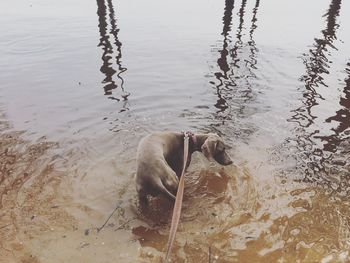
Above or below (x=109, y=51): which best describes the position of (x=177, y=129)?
below

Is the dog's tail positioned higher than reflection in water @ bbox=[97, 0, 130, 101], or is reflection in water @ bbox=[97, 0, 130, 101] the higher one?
the dog's tail

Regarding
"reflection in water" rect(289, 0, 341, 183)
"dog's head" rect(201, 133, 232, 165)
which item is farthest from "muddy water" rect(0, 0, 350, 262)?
"dog's head" rect(201, 133, 232, 165)

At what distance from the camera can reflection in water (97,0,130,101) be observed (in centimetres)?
1063

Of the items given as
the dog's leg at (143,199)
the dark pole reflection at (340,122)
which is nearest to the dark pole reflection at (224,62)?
the dark pole reflection at (340,122)

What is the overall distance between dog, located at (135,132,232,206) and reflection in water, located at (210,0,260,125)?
258 centimetres

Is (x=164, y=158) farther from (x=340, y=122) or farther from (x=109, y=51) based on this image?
(x=109, y=51)

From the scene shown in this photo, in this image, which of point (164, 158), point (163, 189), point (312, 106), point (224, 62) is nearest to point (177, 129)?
point (164, 158)

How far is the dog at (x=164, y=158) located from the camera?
194 inches

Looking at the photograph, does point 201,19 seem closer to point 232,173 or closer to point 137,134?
point 137,134

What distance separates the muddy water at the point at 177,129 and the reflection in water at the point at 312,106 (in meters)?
0.04

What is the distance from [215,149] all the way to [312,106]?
14.5 feet

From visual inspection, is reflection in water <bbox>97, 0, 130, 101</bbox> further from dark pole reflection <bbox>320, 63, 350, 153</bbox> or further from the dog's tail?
dark pole reflection <bbox>320, 63, 350, 153</bbox>

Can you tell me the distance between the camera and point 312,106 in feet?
29.8

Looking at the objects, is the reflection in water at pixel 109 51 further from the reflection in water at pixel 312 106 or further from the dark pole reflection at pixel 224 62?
the reflection in water at pixel 312 106
